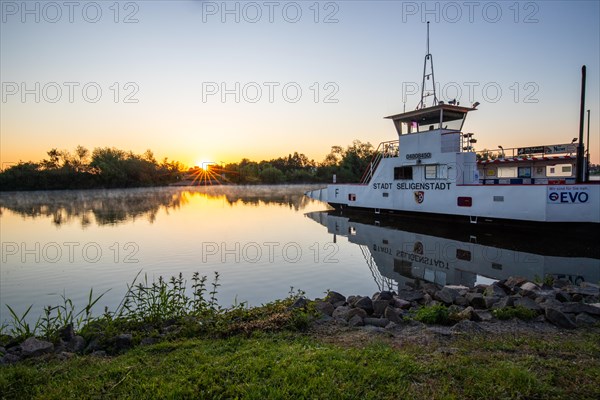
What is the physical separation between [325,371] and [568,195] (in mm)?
15472

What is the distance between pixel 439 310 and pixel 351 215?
68.0ft

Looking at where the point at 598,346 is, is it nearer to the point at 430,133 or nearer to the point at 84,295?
the point at 84,295

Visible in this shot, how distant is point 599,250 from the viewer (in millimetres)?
13734

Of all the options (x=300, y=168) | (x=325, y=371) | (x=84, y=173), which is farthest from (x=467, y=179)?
(x=300, y=168)

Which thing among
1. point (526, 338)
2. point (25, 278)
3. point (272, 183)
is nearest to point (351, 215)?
point (25, 278)

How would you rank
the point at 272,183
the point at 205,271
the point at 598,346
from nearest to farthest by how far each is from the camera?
the point at 598,346, the point at 205,271, the point at 272,183

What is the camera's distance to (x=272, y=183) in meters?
99.8

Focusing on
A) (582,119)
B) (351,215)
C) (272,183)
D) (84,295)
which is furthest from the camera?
(272,183)

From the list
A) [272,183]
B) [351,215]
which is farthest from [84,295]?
[272,183]

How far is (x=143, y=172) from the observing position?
84438mm

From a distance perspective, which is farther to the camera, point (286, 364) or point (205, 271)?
point (205, 271)

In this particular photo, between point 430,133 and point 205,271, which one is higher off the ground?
point 430,133

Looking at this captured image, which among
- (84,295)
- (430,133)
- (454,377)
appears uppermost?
A: (430,133)

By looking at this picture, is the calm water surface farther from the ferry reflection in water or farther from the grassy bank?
the grassy bank
